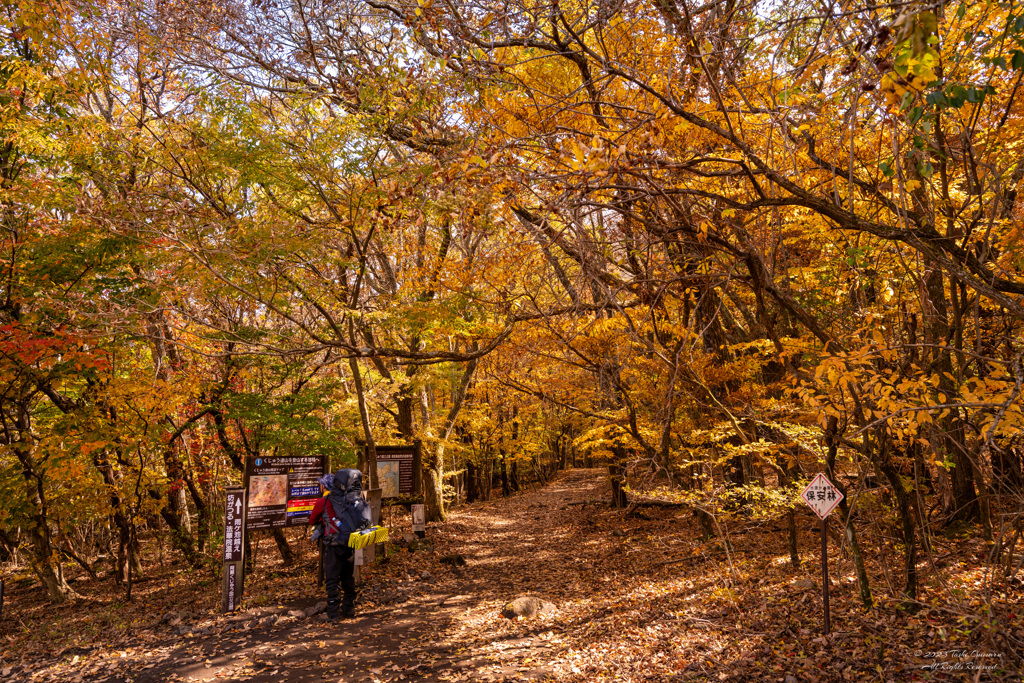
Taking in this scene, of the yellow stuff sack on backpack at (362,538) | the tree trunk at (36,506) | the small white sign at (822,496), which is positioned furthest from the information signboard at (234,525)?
the small white sign at (822,496)

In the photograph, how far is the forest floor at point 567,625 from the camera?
547cm

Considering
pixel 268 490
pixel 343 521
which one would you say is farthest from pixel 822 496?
pixel 268 490

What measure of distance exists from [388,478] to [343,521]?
11.8ft

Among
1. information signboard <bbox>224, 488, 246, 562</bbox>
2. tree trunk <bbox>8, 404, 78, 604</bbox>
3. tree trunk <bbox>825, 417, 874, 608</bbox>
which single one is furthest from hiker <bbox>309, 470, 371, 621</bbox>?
tree trunk <bbox>825, 417, 874, 608</bbox>

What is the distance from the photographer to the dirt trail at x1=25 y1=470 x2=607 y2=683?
246 inches

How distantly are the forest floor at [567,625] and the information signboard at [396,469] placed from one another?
1372 millimetres

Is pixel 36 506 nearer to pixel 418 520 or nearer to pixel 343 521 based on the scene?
pixel 343 521

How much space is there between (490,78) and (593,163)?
1.61m

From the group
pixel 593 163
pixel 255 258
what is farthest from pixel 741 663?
pixel 255 258

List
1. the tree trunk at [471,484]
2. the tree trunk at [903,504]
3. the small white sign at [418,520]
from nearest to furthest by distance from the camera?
the tree trunk at [903,504], the small white sign at [418,520], the tree trunk at [471,484]

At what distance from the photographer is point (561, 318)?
30.9 ft

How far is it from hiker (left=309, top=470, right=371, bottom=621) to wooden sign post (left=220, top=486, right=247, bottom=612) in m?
1.47

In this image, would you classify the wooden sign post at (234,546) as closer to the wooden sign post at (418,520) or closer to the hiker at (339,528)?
the hiker at (339,528)

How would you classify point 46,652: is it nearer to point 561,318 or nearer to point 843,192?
point 561,318
